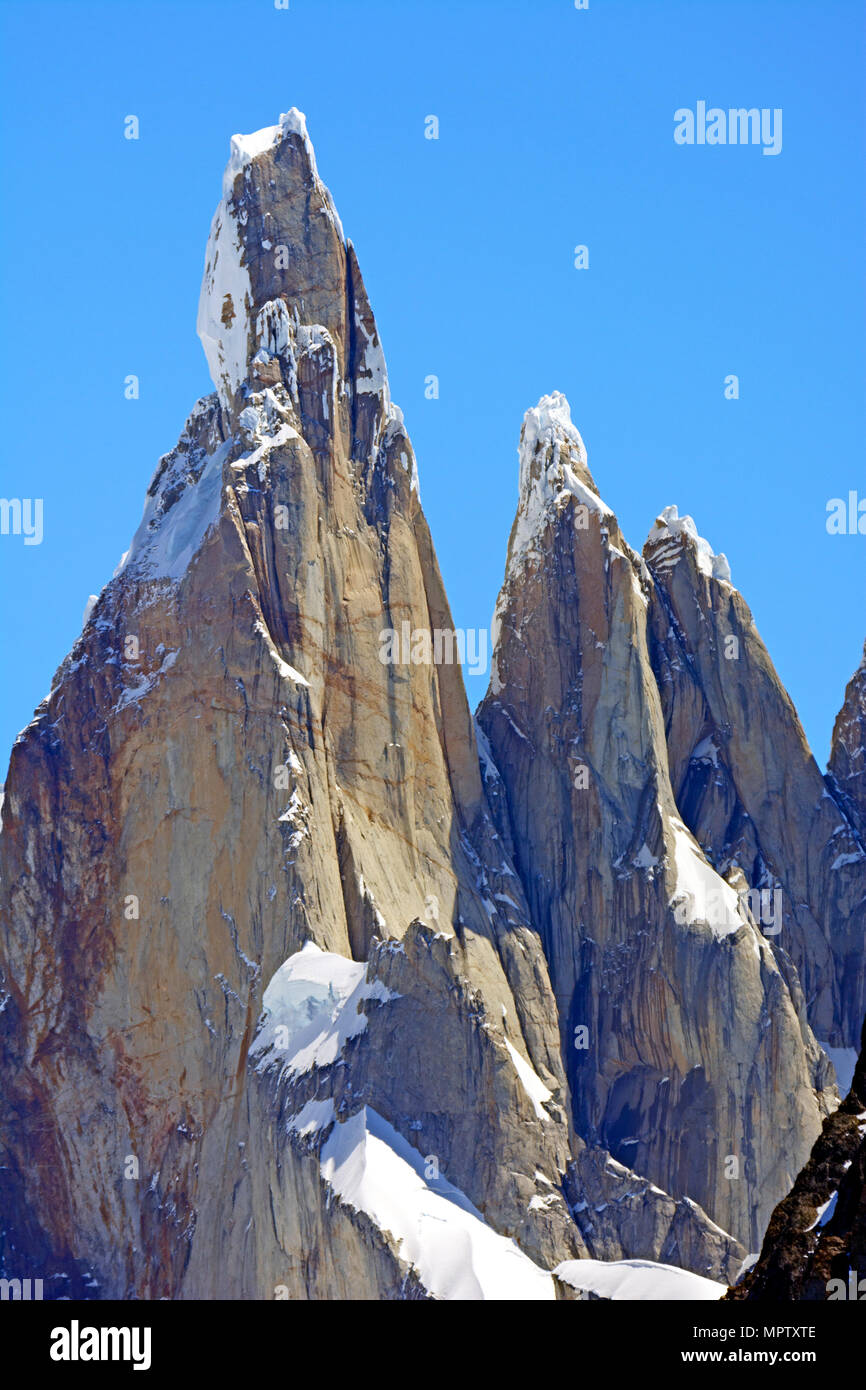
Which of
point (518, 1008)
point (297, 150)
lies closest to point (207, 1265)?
point (518, 1008)

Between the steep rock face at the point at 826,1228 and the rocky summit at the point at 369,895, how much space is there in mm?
44019

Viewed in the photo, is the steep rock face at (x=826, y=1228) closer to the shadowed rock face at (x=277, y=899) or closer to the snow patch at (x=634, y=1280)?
the snow patch at (x=634, y=1280)

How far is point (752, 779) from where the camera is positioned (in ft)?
340

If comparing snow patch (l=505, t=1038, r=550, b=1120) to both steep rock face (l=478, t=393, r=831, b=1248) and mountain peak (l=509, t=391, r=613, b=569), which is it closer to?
steep rock face (l=478, t=393, r=831, b=1248)

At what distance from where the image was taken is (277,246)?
9494cm

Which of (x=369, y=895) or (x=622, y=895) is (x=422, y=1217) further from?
(x=622, y=895)

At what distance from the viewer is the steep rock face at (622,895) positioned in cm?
8988

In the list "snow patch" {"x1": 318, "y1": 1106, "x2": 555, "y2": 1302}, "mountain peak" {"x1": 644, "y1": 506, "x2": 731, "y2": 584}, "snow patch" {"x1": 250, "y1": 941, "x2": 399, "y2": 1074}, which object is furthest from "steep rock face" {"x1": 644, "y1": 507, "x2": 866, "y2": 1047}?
"snow patch" {"x1": 318, "y1": 1106, "x2": 555, "y2": 1302}

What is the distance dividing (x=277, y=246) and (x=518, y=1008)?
28895mm

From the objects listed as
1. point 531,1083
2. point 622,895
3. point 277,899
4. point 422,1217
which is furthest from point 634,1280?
point 622,895

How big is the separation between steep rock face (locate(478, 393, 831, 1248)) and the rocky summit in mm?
142

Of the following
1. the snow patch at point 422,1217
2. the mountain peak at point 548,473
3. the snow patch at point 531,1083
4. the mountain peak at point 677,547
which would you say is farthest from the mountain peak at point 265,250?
the snow patch at point 422,1217
